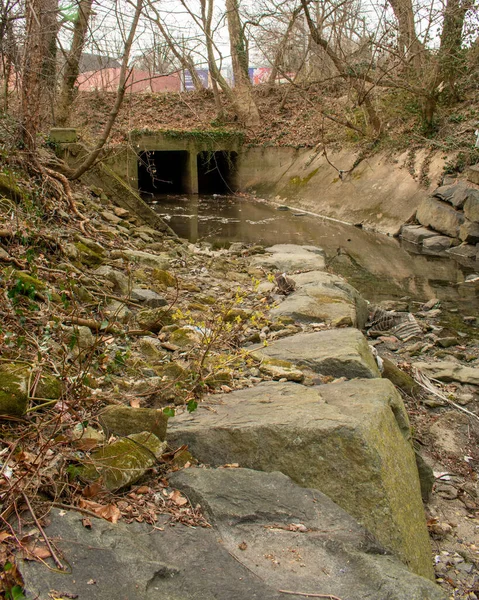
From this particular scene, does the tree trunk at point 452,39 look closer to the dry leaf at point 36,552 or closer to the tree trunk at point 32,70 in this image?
the tree trunk at point 32,70

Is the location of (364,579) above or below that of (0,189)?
below

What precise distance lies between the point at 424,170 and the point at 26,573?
52.1 ft

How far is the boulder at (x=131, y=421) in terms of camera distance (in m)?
3.11

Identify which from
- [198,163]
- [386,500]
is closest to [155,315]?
[386,500]

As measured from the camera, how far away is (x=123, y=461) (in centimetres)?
280

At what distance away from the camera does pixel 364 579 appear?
7.98 feet

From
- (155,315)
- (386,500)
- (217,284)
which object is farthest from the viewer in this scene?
(217,284)

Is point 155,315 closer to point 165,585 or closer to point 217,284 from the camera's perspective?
point 217,284

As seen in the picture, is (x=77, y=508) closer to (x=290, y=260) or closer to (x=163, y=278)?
(x=163, y=278)

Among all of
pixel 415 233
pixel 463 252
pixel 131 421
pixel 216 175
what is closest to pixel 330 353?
pixel 131 421

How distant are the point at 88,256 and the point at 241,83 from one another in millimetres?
19976

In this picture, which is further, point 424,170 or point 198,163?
point 198,163

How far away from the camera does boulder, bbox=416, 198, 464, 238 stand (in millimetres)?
14127

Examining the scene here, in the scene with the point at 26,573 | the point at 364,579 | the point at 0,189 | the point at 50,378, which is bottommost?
the point at 364,579
